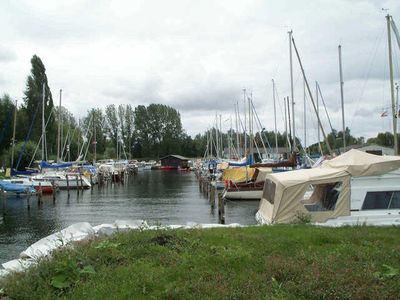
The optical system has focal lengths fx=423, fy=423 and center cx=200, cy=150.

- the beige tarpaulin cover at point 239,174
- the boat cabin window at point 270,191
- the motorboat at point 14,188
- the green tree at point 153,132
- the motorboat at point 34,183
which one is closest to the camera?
the boat cabin window at point 270,191

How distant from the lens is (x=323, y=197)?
61.2 ft

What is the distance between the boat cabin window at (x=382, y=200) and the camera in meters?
17.6

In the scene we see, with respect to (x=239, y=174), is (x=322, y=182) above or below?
above

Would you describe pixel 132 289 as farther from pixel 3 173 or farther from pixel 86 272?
pixel 3 173

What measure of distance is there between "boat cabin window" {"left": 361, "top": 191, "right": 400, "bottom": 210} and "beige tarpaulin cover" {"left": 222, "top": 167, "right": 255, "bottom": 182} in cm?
2752

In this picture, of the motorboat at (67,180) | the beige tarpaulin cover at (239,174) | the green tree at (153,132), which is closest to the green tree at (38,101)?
the motorboat at (67,180)

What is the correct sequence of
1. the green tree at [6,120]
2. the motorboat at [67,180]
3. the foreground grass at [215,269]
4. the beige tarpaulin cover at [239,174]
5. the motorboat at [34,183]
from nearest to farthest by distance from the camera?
the foreground grass at [215,269] → the beige tarpaulin cover at [239,174] → the motorboat at [34,183] → the motorboat at [67,180] → the green tree at [6,120]

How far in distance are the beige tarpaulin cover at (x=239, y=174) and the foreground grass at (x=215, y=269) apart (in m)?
35.0

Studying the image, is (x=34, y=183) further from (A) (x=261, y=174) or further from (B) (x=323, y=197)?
(B) (x=323, y=197)

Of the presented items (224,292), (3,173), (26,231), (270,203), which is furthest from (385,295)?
(3,173)

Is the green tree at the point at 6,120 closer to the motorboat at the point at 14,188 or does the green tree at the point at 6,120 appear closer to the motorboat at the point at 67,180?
the motorboat at the point at 67,180

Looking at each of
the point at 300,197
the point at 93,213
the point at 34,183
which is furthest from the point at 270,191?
the point at 34,183

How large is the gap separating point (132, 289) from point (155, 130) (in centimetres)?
15392

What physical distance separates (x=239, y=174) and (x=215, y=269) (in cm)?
3984
